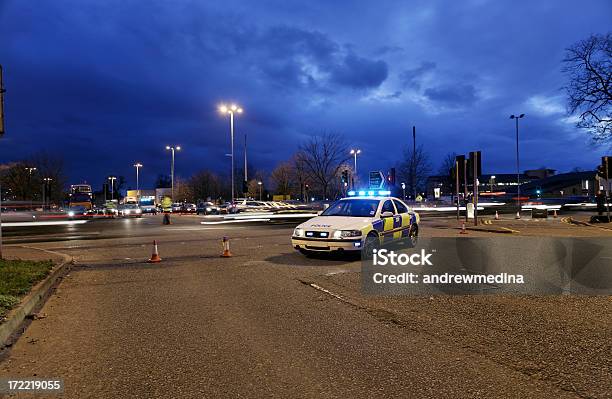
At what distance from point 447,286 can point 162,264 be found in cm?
689

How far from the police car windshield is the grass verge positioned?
688cm

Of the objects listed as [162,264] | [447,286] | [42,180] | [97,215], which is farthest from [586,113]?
[42,180]

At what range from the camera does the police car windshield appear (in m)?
12.6

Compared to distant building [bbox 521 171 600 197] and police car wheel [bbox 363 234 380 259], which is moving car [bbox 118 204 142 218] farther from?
distant building [bbox 521 171 600 197]

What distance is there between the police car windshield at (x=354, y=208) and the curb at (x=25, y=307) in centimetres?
673

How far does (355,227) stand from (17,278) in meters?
6.95

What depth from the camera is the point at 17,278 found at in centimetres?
870

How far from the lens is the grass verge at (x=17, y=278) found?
6.91 m

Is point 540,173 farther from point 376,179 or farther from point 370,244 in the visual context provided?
point 370,244

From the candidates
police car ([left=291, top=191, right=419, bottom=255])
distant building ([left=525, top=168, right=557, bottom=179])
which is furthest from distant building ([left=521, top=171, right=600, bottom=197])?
police car ([left=291, top=191, right=419, bottom=255])

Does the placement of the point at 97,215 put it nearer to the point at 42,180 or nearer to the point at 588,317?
the point at 42,180

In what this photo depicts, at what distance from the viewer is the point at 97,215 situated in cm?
5450

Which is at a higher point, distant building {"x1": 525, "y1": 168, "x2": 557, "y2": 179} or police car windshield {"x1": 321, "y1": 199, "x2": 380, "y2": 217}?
distant building {"x1": 525, "y1": 168, "x2": 557, "y2": 179}

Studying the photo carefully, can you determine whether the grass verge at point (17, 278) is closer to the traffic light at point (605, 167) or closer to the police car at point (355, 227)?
the police car at point (355, 227)
